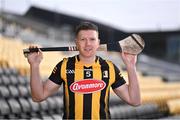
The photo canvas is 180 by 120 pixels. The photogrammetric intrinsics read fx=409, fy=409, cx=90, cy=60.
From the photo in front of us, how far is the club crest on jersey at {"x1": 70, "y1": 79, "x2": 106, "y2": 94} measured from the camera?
166cm

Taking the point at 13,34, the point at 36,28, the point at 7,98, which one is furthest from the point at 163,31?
the point at 7,98

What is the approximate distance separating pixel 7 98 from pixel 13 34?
273 inches

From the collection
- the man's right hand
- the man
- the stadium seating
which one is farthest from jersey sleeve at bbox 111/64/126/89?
the stadium seating

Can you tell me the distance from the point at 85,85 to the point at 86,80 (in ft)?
0.07

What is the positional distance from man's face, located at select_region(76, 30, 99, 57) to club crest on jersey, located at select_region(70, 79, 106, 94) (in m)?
0.11

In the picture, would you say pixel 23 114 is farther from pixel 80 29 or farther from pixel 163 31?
pixel 163 31

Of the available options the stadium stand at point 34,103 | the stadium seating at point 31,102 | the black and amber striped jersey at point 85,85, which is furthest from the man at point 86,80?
the stadium seating at point 31,102

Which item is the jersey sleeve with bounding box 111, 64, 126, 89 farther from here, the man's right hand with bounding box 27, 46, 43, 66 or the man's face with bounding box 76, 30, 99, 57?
the man's right hand with bounding box 27, 46, 43, 66

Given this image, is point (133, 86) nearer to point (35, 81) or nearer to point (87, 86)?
point (87, 86)

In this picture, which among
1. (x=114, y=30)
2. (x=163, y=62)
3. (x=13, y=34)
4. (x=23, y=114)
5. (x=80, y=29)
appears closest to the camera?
(x=80, y=29)

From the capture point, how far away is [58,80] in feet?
5.72

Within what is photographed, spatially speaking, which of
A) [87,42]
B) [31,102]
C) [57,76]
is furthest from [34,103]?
[87,42]

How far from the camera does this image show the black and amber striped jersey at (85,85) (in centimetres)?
167

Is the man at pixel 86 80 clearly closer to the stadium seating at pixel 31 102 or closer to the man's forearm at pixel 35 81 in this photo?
the man's forearm at pixel 35 81
